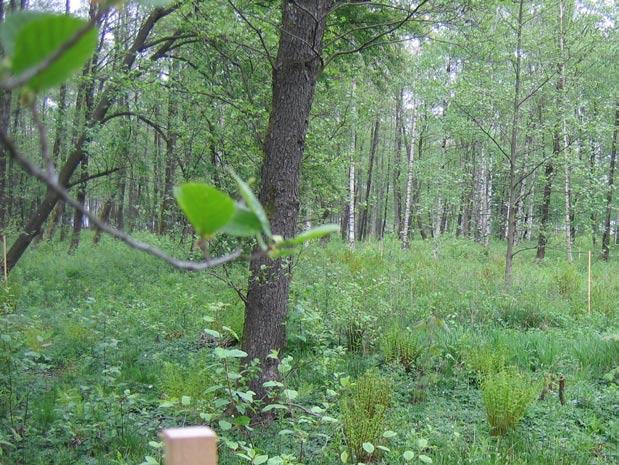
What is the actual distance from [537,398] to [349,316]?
198 cm

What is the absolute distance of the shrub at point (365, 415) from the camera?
3.26 m

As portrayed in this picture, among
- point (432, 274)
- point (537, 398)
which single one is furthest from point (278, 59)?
point (432, 274)

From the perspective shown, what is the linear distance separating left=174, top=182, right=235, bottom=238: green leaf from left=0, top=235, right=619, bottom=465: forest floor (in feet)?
6.81

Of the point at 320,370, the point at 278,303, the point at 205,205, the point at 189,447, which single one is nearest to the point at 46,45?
the point at 205,205

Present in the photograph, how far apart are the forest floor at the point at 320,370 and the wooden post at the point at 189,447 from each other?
1590 millimetres

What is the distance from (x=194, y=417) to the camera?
3520mm

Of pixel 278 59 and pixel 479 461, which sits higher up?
pixel 278 59

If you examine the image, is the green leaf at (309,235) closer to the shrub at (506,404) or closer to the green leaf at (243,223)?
the green leaf at (243,223)

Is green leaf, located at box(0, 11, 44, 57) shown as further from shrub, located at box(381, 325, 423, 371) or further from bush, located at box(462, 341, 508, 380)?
shrub, located at box(381, 325, 423, 371)

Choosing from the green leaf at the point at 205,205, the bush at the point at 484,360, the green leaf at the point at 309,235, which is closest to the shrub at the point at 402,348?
the bush at the point at 484,360

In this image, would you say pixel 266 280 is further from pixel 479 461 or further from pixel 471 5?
pixel 471 5

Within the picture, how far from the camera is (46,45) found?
354 mm

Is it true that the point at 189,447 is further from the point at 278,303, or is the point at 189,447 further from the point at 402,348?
the point at 402,348

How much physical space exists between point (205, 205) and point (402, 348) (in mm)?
5008
